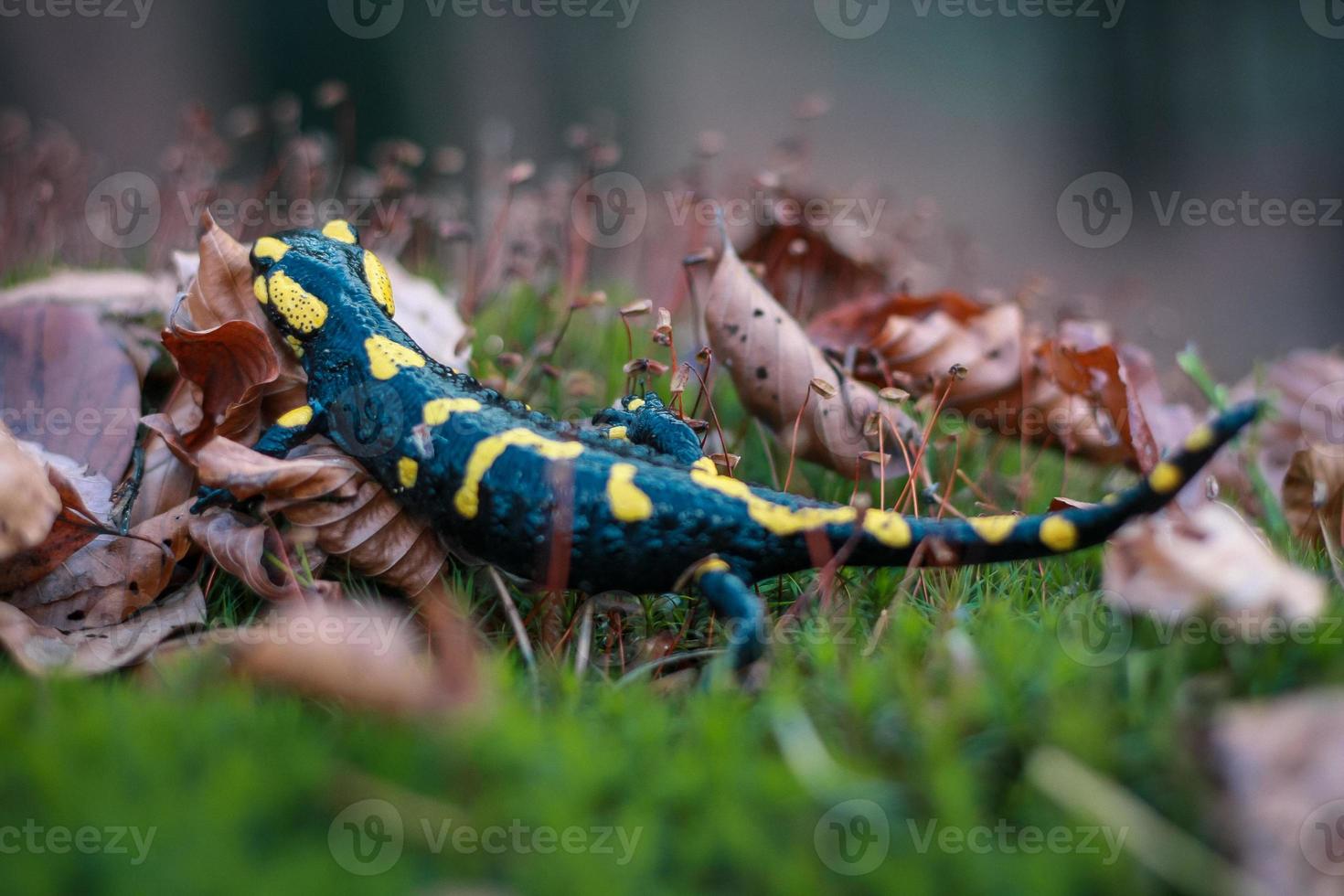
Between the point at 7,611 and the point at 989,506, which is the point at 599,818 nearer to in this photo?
the point at 7,611

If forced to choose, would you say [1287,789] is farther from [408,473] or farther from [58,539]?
[58,539]

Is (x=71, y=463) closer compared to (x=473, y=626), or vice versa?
(x=473, y=626)

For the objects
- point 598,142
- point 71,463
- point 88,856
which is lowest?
point 88,856

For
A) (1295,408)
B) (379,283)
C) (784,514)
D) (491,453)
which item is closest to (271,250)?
(379,283)

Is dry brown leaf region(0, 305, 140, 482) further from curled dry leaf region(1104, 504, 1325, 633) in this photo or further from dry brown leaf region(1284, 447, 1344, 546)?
dry brown leaf region(1284, 447, 1344, 546)

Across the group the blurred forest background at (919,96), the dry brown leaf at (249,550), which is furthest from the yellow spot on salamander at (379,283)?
the blurred forest background at (919,96)

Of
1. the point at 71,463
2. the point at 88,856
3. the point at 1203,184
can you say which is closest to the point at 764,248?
the point at 71,463
